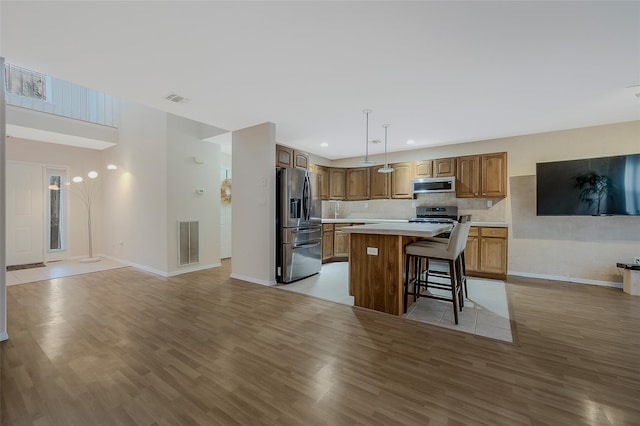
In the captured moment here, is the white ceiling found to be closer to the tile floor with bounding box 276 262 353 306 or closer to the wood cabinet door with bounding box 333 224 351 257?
the tile floor with bounding box 276 262 353 306

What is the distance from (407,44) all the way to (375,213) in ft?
14.4

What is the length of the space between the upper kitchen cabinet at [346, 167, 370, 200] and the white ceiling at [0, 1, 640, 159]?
2562mm

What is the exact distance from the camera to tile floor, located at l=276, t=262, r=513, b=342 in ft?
8.59

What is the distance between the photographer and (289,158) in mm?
4582

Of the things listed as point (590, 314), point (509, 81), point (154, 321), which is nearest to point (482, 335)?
point (590, 314)

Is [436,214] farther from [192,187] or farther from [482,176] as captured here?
[192,187]

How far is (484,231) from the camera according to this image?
4535 millimetres

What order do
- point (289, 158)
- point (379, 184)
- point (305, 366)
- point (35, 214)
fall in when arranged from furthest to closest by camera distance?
point (379, 184) < point (35, 214) < point (289, 158) < point (305, 366)

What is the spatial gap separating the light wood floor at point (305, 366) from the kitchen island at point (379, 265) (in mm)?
172

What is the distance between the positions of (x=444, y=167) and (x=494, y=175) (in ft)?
2.79

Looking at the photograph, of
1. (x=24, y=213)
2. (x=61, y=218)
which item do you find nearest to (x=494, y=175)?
(x=61, y=218)

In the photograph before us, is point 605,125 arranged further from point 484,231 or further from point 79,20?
point 79,20

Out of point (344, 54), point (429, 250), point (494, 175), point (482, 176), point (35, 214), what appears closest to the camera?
point (344, 54)

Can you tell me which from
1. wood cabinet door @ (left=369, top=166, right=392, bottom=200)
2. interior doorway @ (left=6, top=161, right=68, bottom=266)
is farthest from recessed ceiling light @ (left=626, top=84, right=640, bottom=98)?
interior doorway @ (left=6, top=161, right=68, bottom=266)
